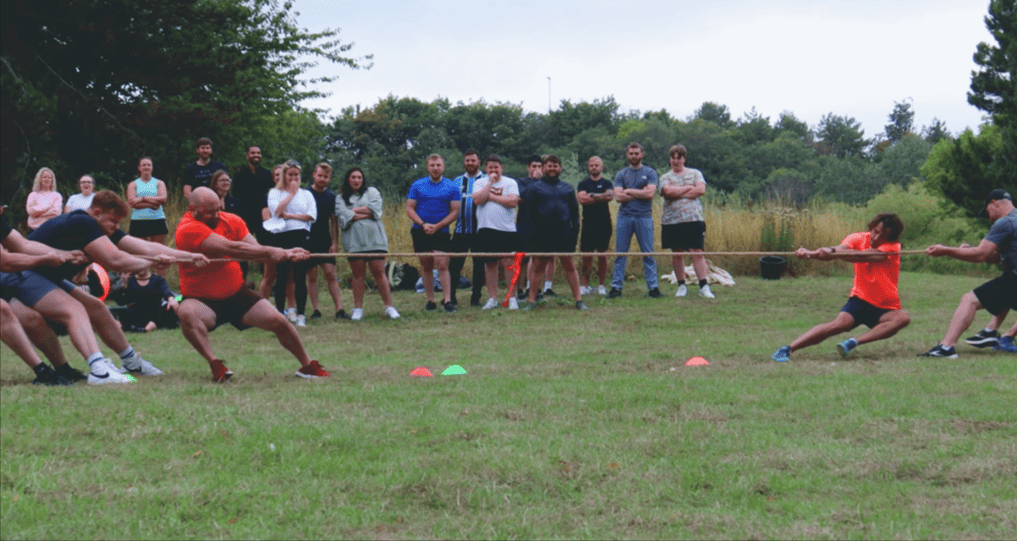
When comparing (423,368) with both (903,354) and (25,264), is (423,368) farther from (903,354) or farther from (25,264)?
(903,354)

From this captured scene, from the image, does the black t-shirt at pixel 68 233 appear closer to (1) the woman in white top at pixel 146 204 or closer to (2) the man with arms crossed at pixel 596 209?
(1) the woman in white top at pixel 146 204

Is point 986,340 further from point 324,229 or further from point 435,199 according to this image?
point 324,229

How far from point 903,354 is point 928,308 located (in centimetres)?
474

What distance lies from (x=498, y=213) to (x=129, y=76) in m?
12.1

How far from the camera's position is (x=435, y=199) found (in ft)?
40.4

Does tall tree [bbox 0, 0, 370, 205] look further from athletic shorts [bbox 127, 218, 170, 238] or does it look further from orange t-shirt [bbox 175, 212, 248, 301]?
orange t-shirt [bbox 175, 212, 248, 301]

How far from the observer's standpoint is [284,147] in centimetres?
2647

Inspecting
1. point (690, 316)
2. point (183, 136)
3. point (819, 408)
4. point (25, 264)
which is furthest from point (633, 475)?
point (183, 136)

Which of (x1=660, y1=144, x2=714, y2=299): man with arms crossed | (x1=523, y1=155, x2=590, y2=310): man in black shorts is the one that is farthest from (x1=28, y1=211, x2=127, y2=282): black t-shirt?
(x1=660, y1=144, x2=714, y2=299): man with arms crossed

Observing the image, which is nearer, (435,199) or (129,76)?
(435,199)

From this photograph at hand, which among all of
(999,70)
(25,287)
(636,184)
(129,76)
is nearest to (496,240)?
(636,184)

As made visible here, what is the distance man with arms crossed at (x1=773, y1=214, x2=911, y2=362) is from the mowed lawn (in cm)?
28

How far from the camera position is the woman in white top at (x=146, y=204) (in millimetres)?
12562

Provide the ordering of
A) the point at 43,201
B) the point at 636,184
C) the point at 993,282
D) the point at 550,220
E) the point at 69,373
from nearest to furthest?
1. the point at 69,373
2. the point at 993,282
3. the point at 550,220
4. the point at 43,201
5. the point at 636,184
